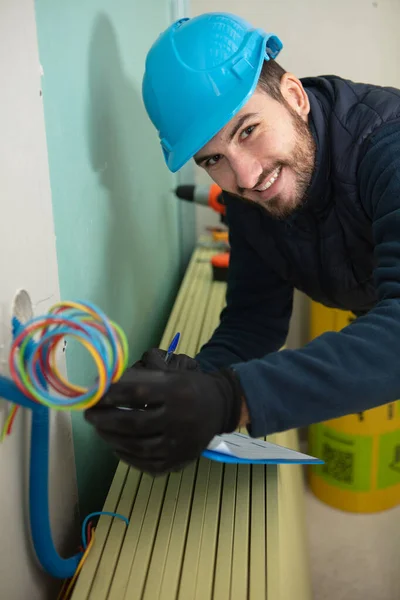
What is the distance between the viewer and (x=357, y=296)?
1.04m

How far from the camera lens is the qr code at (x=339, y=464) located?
1.61 meters

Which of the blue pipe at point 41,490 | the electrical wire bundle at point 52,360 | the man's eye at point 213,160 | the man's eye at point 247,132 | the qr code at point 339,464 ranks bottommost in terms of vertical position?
the qr code at point 339,464

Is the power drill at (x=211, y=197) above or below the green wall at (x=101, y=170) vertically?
below

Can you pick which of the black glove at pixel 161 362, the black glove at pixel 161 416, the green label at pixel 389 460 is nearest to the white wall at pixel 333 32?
the green label at pixel 389 460

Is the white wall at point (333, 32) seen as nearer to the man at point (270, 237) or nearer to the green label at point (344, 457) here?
the man at point (270, 237)

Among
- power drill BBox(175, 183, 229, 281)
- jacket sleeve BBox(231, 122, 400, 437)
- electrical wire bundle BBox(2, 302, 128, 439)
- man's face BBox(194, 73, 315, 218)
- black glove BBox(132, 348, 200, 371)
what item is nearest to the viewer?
electrical wire bundle BBox(2, 302, 128, 439)

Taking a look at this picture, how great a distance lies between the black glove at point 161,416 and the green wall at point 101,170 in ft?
0.65

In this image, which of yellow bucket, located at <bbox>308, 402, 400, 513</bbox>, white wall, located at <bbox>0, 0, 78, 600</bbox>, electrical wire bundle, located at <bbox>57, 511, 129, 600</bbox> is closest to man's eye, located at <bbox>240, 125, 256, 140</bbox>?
white wall, located at <bbox>0, 0, 78, 600</bbox>

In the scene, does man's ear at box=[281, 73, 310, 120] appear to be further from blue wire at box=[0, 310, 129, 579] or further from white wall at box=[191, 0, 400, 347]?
white wall at box=[191, 0, 400, 347]

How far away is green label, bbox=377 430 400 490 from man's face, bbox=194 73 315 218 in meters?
0.98

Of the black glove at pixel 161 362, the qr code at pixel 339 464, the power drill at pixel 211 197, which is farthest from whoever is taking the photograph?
the qr code at pixel 339 464

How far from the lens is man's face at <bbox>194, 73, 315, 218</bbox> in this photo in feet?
2.63

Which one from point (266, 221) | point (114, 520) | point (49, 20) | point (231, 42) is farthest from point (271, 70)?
point (114, 520)

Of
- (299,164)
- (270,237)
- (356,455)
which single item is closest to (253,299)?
(270,237)
